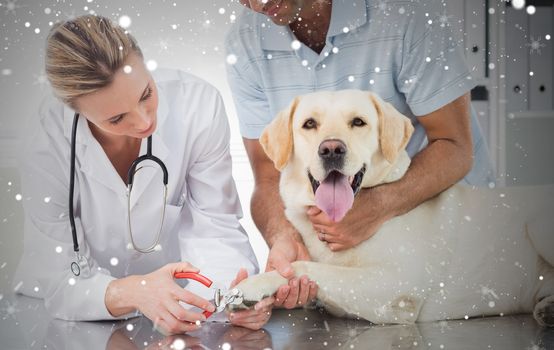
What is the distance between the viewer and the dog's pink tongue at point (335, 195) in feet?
5.46

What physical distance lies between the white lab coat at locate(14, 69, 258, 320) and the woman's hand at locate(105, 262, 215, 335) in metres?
0.06

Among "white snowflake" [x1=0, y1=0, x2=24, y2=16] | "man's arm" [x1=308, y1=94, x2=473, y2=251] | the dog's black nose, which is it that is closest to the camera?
the dog's black nose

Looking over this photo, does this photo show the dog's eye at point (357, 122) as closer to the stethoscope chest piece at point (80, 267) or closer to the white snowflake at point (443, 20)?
the white snowflake at point (443, 20)

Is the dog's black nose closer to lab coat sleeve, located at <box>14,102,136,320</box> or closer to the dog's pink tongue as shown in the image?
the dog's pink tongue

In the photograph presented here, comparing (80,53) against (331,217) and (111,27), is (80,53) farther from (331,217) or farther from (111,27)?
(331,217)

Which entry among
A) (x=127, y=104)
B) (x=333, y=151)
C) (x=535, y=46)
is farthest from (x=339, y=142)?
(x=535, y=46)

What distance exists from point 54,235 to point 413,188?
936mm

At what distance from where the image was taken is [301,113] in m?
1.71

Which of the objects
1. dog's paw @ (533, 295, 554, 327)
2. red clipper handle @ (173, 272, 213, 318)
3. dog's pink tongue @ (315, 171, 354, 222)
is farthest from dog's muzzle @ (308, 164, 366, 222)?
dog's paw @ (533, 295, 554, 327)

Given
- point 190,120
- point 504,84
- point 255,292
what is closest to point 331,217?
point 255,292

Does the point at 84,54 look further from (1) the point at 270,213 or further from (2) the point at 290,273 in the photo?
(2) the point at 290,273

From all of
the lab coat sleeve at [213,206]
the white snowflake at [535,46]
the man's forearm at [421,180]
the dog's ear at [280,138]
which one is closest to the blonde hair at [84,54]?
the lab coat sleeve at [213,206]

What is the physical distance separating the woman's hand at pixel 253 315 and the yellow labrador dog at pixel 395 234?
27 millimetres

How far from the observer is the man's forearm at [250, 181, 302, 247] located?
1779 millimetres
